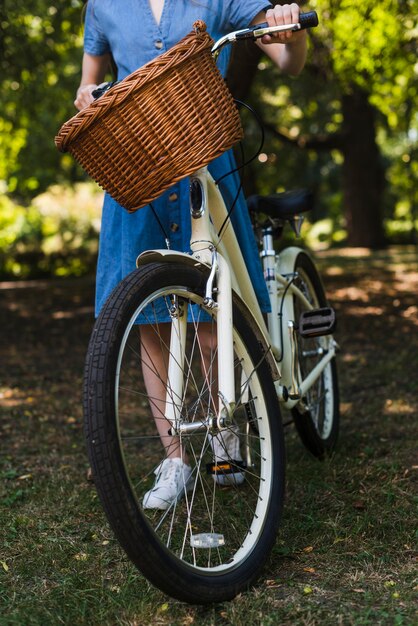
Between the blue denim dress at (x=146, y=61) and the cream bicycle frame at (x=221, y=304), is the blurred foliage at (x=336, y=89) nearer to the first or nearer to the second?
the blue denim dress at (x=146, y=61)

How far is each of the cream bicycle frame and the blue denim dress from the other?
0.48 ft

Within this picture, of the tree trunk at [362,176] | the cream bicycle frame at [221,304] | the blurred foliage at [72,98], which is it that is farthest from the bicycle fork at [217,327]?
the tree trunk at [362,176]

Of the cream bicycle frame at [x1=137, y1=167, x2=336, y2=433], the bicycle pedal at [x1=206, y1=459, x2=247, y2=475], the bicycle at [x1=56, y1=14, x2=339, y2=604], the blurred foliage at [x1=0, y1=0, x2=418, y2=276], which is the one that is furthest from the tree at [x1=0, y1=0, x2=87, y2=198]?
the bicycle pedal at [x1=206, y1=459, x2=247, y2=475]

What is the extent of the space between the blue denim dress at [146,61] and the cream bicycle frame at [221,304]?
5.7 inches

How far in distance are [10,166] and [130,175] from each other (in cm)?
1663

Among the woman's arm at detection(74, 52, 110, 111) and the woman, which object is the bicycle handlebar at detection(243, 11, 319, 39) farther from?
the woman's arm at detection(74, 52, 110, 111)

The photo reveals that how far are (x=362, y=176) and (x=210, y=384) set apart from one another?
14600 mm

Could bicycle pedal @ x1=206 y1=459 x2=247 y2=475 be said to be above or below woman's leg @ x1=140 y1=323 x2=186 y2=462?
below

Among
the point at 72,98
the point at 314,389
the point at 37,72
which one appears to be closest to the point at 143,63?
the point at 314,389

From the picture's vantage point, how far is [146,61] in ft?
8.71

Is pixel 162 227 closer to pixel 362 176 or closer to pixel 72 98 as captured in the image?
pixel 72 98

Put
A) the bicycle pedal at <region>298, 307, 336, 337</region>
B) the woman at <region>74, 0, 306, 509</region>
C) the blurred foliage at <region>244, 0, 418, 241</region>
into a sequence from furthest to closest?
the blurred foliage at <region>244, 0, 418, 241</region> < the bicycle pedal at <region>298, 307, 336, 337</region> < the woman at <region>74, 0, 306, 509</region>

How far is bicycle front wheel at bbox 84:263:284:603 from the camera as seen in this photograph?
1969mm

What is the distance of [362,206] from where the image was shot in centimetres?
1680
